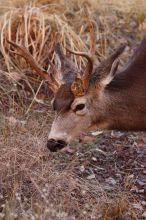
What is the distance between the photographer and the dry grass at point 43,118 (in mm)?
6547

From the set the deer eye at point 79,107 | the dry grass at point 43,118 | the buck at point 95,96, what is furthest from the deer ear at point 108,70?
the dry grass at point 43,118

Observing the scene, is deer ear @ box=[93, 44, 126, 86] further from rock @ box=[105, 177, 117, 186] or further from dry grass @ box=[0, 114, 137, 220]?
rock @ box=[105, 177, 117, 186]

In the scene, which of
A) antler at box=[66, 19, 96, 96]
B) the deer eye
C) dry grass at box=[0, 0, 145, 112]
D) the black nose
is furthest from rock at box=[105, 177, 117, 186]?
dry grass at box=[0, 0, 145, 112]

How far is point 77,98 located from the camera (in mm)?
6863

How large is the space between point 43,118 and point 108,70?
6.58ft

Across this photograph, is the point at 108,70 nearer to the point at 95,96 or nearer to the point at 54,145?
the point at 95,96

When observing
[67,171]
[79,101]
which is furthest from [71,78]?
[67,171]

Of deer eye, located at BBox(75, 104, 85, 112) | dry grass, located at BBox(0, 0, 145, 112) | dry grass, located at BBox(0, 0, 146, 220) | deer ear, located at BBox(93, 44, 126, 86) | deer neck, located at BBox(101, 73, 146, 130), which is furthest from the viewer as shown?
dry grass, located at BBox(0, 0, 145, 112)

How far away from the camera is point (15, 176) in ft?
22.4

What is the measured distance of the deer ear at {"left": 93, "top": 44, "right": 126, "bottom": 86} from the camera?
673 centimetres

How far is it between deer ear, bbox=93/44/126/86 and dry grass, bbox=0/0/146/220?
919mm

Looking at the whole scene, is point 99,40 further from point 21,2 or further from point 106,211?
point 106,211

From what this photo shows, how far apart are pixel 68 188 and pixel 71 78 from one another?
A: 1.09 metres

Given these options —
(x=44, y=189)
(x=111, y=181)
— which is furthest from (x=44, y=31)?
(x=44, y=189)
